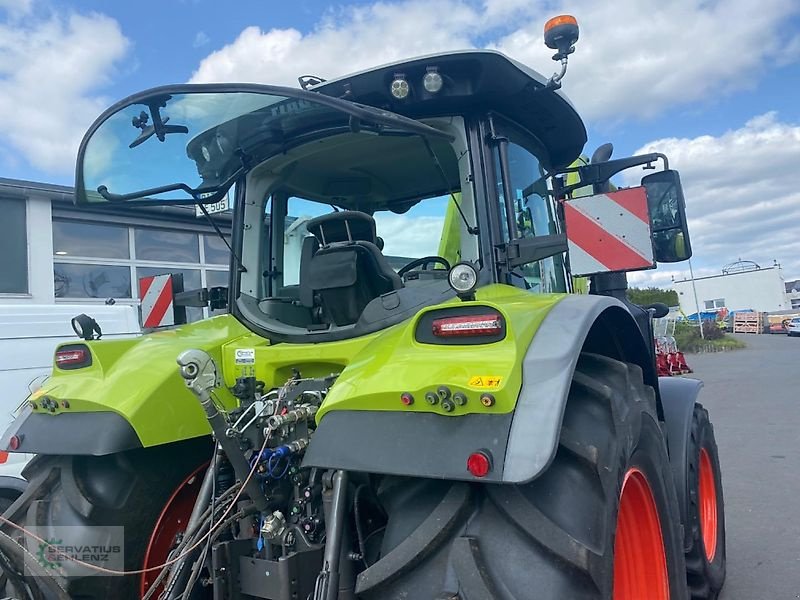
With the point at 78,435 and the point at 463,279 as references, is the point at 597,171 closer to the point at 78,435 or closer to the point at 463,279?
the point at 463,279

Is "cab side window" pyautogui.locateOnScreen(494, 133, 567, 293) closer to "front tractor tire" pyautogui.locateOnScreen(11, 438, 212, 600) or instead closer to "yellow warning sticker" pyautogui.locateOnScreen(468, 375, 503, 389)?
"yellow warning sticker" pyautogui.locateOnScreen(468, 375, 503, 389)

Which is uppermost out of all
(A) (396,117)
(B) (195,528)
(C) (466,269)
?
(A) (396,117)

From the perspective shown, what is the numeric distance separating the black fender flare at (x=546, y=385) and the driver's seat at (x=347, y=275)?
0.91 meters

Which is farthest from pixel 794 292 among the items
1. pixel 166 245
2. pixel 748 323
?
pixel 166 245

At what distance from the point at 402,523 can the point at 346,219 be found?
1512 millimetres

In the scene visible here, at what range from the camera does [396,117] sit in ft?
7.32

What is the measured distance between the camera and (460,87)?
2.59 m

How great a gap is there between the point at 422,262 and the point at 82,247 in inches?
393

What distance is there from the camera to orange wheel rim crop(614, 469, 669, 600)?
2.22 metres

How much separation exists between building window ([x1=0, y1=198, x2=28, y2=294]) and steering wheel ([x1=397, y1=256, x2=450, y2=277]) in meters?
9.75

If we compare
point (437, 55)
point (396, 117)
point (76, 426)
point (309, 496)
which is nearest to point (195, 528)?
point (309, 496)

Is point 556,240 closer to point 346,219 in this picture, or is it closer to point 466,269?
point 466,269

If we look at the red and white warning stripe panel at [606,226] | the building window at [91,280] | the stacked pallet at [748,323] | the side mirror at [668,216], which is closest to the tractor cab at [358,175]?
the red and white warning stripe panel at [606,226]

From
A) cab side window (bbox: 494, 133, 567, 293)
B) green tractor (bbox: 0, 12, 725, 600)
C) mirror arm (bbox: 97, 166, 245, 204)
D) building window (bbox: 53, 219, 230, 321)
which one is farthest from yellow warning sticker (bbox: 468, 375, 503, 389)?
building window (bbox: 53, 219, 230, 321)
